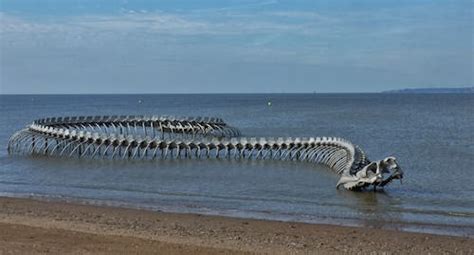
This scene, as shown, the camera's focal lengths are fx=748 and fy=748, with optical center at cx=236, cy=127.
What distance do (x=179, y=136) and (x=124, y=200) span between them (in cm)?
3113

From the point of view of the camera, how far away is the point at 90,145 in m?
42.7

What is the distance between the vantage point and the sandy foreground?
14539 mm

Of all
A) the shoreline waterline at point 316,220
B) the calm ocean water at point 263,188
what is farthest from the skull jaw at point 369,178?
the shoreline waterline at point 316,220

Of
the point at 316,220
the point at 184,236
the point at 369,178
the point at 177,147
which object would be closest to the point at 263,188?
the point at 369,178

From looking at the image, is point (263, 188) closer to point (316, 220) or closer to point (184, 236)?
point (316, 220)

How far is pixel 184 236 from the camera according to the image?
1645 centimetres

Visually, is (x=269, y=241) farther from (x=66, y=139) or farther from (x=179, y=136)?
(x=179, y=136)

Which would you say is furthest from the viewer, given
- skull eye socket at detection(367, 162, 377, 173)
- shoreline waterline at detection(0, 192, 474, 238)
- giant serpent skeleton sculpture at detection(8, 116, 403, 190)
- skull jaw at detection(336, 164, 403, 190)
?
giant serpent skeleton sculpture at detection(8, 116, 403, 190)

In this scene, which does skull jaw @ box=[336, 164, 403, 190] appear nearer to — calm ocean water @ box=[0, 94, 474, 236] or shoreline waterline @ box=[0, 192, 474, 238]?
calm ocean water @ box=[0, 94, 474, 236]

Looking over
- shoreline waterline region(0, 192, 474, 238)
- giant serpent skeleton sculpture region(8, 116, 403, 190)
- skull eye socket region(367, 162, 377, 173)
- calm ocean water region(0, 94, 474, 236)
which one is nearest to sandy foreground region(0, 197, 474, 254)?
shoreline waterline region(0, 192, 474, 238)

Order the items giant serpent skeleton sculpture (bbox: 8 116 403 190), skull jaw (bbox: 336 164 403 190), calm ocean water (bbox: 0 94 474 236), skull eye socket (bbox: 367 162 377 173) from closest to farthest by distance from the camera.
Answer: calm ocean water (bbox: 0 94 474 236) < skull jaw (bbox: 336 164 403 190) < skull eye socket (bbox: 367 162 377 173) < giant serpent skeleton sculpture (bbox: 8 116 403 190)

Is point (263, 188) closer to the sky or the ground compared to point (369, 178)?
closer to the ground

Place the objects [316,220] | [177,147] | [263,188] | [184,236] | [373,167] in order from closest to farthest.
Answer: [184,236]
[316,220]
[373,167]
[263,188]
[177,147]

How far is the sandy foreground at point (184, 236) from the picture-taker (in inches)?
572
